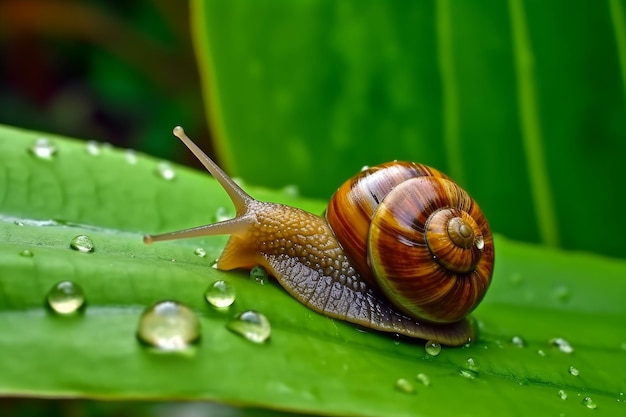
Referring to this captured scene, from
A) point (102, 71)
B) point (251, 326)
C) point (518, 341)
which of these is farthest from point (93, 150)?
point (102, 71)

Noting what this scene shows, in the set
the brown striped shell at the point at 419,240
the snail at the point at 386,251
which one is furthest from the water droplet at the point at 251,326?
the brown striped shell at the point at 419,240

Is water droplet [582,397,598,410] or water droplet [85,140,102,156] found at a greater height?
water droplet [582,397,598,410]

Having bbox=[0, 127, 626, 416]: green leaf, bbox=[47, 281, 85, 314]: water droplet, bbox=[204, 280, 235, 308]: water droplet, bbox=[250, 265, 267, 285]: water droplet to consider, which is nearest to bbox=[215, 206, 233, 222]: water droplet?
bbox=[0, 127, 626, 416]: green leaf

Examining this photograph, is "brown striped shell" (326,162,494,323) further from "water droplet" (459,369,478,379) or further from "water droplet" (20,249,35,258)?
"water droplet" (20,249,35,258)

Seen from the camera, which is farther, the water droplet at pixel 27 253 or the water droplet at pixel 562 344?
the water droplet at pixel 562 344

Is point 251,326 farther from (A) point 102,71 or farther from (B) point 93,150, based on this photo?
(A) point 102,71

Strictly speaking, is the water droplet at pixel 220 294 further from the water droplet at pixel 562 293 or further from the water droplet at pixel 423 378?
the water droplet at pixel 562 293
